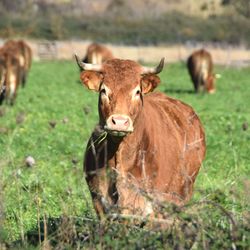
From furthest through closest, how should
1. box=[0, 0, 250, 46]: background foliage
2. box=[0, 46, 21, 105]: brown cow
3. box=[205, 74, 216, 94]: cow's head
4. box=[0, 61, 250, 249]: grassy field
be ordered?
box=[0, 0, 250, 46]: background foliage, box=[205, 74, 216, 94]: cow's head, box=[0, 46, 21, 105]: brown cow, box=[0, 61, 250, 249]: grassy field

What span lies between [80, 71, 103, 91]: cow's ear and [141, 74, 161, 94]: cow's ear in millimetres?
361

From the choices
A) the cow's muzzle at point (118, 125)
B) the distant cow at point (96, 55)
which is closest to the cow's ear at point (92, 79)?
the cow's muzzle at point (118, 125)

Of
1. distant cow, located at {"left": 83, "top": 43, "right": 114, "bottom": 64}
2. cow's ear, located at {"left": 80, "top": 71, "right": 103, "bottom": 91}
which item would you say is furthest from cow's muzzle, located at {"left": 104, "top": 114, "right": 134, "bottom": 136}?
distant cow, located at {"left": 83, "top": 43, "right": 114, "bottom": 64}

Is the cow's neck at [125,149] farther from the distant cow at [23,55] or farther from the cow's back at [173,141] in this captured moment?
the distant cow at [23,55]

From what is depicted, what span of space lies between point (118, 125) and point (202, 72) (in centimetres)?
2661

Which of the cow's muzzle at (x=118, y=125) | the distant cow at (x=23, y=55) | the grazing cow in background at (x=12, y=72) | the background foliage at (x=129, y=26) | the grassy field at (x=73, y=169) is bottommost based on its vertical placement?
the background foliage at (x=129, y=26)

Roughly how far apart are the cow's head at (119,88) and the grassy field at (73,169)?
539 mm

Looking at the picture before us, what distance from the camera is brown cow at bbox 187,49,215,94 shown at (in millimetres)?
31406

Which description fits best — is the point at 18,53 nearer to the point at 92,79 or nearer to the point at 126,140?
the point at 92,79

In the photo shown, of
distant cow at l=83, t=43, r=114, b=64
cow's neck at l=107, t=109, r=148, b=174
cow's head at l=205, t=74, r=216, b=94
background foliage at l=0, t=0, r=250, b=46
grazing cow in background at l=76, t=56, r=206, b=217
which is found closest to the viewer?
grazing cow in background at l=76, t=56, r=206, b=217

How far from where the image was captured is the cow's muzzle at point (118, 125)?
22.4 feet

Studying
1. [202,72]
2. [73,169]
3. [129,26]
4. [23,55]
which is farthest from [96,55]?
[129,26]

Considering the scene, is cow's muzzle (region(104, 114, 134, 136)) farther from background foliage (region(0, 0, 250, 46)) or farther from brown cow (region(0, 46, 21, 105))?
background foliage (region(0, 0, 250, 46))

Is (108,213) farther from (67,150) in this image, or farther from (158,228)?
(67,150)
